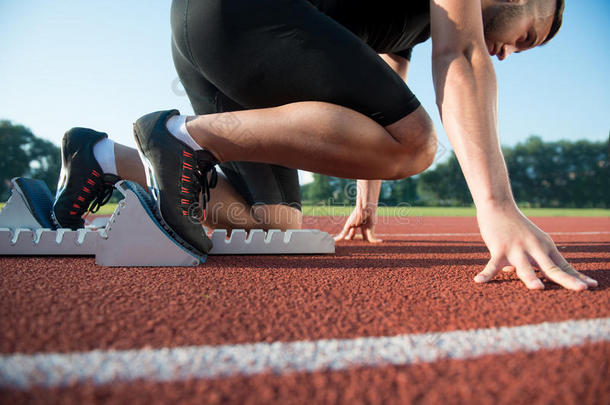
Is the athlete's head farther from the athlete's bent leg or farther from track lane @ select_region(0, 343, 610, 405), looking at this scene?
track lane @ select_region(0, 343, 610, 405)

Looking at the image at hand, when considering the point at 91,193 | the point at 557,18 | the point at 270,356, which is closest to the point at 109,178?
the point at 91,193

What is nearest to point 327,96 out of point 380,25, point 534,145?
point 380,25

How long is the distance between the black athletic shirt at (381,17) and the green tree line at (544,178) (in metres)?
25.4

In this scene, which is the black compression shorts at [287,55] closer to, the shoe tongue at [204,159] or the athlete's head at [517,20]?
the shoe tongue at [204,159]

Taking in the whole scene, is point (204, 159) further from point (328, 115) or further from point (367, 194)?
point (367, 194)

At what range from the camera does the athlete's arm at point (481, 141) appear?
995 mm

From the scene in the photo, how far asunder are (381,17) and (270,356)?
160 centimetres

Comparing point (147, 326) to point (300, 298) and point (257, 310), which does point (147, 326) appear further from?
point (300, 298)

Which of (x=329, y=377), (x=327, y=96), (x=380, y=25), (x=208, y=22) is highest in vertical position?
(x=380, y=25)

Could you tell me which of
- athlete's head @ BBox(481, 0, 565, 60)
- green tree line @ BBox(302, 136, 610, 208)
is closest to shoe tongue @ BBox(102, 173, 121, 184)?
athlete's head @ BBox(481, 0, 565, 60)

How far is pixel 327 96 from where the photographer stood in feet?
4.61

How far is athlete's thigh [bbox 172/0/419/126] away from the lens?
4.42 feet

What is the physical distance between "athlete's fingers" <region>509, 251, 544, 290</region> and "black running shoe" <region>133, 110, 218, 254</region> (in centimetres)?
104

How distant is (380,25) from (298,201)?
1.16m
